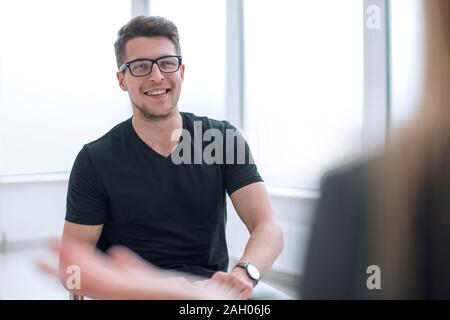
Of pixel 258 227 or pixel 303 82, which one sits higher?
pixel 303 82

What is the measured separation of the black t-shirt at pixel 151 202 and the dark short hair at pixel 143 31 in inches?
7.2

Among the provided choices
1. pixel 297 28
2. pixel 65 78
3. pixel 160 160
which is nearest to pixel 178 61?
pixel 160 160

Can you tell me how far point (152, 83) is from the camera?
822 millimetres

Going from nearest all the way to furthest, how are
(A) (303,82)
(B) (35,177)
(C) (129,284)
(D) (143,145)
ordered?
1. (C) (129,284)
2. (D) (143,145)
3. (A) (303,82)
4. (B) (35,177)

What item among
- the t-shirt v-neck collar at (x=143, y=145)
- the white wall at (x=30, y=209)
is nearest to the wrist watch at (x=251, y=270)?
the t-shirt v-neck collar at (x=143, y=145)

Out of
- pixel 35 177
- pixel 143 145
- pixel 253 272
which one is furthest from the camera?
pixel 35 177

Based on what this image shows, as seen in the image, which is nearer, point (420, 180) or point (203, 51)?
point (420, 180)

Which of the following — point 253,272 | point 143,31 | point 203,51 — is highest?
point 203,51

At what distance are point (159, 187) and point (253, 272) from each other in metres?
0.24

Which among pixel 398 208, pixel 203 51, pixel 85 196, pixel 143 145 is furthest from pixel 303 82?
pixel 203 51

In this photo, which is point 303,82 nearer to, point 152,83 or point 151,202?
point 152,83

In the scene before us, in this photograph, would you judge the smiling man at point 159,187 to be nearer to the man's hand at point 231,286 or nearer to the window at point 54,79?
the man's hand at point 231,286

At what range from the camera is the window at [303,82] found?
85 centimetres

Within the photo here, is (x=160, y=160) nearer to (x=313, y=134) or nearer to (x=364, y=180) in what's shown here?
(x=313, y=134)
